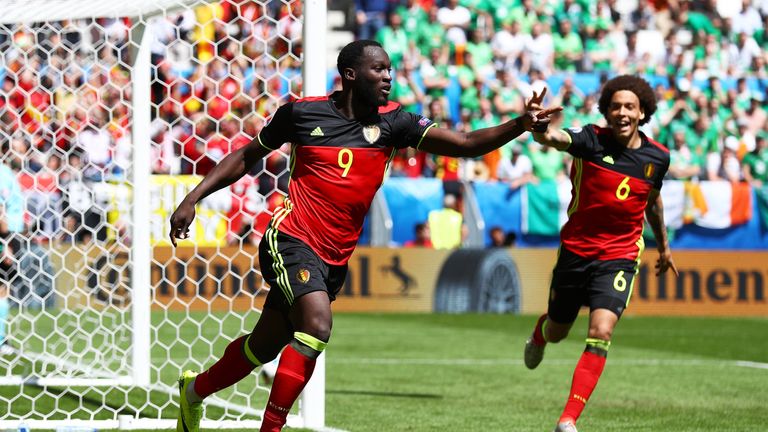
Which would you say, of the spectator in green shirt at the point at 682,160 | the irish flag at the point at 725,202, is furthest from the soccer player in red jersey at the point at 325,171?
the spectator in green shirt at the point at 682,160

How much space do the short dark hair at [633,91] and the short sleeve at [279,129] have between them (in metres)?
2.42

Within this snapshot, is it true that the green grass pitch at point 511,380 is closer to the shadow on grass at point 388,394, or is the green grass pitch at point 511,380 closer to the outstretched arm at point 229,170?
A: the shadow on grass at point 388,394

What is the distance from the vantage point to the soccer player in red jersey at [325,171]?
5.71 metres

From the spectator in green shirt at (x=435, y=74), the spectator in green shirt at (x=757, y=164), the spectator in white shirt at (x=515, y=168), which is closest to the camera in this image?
the spectator in white shirt at (x=515, y=168)

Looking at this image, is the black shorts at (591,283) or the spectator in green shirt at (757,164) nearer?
the black shorts at (591,283)

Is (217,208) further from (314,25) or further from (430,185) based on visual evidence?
(314,25)

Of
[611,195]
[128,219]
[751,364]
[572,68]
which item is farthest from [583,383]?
[572,68]

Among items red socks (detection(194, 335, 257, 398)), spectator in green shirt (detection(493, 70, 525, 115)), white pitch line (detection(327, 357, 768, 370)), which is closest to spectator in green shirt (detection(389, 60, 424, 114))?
spectator in green shirt (detection(493, 70, 525, 115))

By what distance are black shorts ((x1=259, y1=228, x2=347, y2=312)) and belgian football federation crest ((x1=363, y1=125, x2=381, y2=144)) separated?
0.57 meters

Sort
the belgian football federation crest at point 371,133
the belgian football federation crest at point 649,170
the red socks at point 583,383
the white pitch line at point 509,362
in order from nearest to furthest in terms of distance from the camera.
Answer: the belgian football federation crest at point 371,133
the red socks at point 583,383
the belgian football federation crest at point 649,170
the white pitch line at point 509,362

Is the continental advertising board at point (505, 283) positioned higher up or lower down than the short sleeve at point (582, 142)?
lower down

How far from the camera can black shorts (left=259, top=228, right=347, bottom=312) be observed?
223 inches

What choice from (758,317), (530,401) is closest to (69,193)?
(530,401)

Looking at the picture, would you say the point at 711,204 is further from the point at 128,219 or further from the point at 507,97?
the point at 128,219
